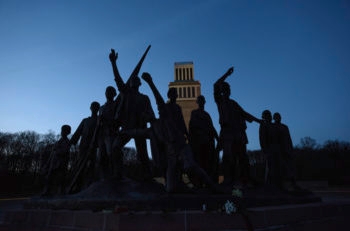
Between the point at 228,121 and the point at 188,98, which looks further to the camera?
the point at 188,98

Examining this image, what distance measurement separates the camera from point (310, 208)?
6.07 metres

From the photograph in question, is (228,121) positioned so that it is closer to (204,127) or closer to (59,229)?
(204,127)

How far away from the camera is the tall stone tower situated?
64.6m

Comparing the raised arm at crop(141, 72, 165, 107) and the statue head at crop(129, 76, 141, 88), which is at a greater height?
the statue head at crop(129, 76, 141, 88)

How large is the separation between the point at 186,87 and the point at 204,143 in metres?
61.2

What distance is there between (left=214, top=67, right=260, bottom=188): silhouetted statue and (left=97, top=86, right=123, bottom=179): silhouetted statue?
3.06 meters

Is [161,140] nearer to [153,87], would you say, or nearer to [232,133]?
[153,87]

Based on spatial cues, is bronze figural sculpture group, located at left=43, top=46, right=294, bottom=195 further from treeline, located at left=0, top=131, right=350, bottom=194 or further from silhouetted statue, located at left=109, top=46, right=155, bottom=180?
treeline, located at left=0, top=131, right=350, bottom=194

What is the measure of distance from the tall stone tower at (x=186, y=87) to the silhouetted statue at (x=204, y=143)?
4998 centimetres

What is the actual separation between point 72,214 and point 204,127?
4.64 meters

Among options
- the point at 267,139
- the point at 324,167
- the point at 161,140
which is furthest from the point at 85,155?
the point at 324,167

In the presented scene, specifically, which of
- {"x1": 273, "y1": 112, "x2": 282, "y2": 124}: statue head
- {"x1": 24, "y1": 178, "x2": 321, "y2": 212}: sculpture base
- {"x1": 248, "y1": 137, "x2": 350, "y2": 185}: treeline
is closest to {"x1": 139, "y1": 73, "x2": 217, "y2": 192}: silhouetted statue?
{"x1": 24, "y1": 178, "x2": 321, "y2": 212}: sculpture base

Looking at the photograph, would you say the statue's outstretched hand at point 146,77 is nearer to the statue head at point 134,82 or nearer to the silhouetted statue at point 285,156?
the statue head at point 134,82

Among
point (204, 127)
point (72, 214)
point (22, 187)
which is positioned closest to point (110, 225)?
point (72, 214)
